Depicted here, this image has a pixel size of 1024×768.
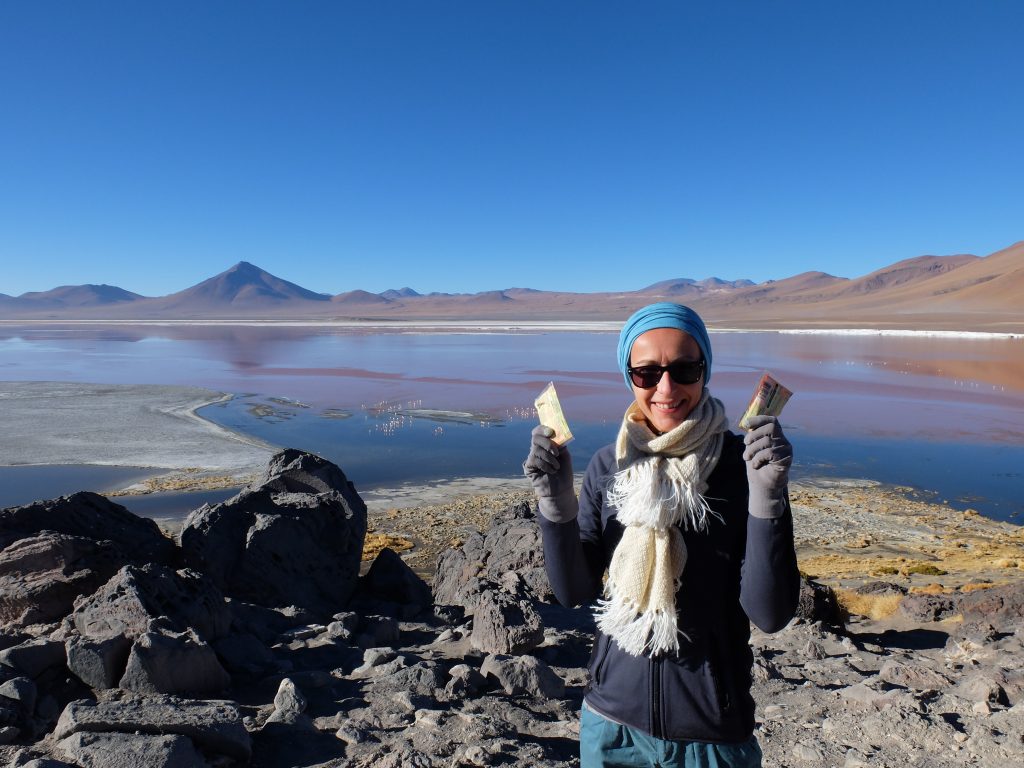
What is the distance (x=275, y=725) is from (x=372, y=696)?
1.77 feet

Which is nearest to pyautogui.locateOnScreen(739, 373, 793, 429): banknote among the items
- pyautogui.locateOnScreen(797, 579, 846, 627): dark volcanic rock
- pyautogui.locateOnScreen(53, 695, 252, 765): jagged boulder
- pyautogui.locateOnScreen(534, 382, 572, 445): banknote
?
pyautogui.locateOnScreen(534, 382, 572, 445): banknote

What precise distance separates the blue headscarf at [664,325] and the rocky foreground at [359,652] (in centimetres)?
210

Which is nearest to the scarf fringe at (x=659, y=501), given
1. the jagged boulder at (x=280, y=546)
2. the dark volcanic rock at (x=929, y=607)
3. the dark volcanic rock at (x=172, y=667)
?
the dark volcanic rock at (x=172, y=667)

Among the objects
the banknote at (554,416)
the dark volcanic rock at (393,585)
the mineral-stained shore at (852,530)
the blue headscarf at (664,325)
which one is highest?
the blue headscarf at (664,325)

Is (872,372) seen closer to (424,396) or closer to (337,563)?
(424,396)

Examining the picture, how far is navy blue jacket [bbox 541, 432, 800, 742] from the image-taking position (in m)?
1.65

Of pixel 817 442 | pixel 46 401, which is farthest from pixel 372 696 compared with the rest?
pixel 46 401

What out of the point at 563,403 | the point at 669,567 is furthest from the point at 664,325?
the point at 563,403

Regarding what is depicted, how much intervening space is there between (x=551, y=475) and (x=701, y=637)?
0.52 metres

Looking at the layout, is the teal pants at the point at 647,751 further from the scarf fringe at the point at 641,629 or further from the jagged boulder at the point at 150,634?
the jagged boulder at the point at 150,634

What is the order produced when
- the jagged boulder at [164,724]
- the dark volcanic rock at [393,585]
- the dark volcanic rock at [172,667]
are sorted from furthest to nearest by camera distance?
the dark volcanic rock at [393,585] → the dark volcanic rock at [172,667] → the jagged boulder at [164,724]

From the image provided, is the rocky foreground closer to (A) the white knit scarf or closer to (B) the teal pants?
(B) the teal pants

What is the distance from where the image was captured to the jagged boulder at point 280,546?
5.69 metres

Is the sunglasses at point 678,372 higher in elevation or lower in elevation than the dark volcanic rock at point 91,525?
higher
